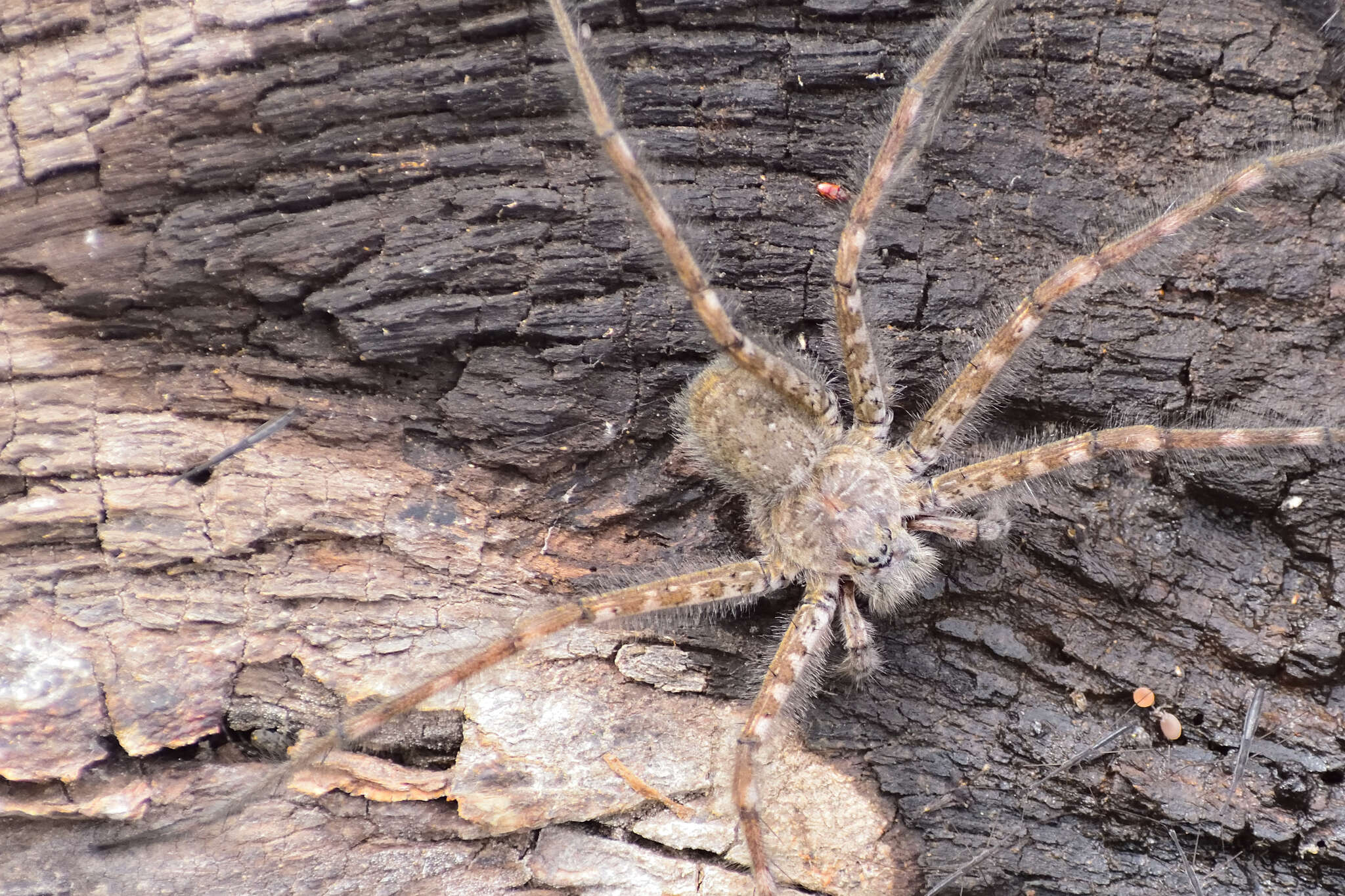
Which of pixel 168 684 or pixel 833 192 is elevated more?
pixel 833 192

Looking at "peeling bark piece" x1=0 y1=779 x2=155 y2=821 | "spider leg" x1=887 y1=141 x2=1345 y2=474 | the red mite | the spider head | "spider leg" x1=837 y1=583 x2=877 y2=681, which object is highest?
the red mite

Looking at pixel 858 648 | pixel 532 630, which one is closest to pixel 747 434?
pixel 858 648

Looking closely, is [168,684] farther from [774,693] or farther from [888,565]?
[888,565]

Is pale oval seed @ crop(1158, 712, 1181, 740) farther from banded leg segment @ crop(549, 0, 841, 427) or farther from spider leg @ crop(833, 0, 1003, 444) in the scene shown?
banded leg segment @ crop(549, 0, 841, 427)

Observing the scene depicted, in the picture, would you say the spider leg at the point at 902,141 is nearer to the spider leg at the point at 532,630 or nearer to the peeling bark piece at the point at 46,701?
the spider leg at the point at 532,630

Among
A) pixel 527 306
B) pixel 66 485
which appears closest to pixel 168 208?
pixel 66 485

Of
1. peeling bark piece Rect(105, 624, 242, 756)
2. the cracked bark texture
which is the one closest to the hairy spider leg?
the cracked bark texture

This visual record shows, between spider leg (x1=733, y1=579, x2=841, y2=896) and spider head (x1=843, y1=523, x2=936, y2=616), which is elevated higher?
spider head (x1=843, y1=523, x2=936, y2=616)

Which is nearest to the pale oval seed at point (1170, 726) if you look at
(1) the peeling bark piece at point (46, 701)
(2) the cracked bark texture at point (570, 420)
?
(2) the cracked bark texture at point (570, 420)
